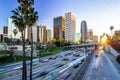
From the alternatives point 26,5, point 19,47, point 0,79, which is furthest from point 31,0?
point 19,47

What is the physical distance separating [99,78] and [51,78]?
43.9ft

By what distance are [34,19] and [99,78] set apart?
2575 cm

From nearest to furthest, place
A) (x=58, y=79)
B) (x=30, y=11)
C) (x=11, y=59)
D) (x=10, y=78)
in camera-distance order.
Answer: (x=30, y=11), (x=58, y=79), (x=10, y=78), (x=11, y=59)

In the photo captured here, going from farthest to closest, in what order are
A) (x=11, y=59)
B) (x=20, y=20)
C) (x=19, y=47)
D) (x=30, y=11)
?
(x=19, y=47), (x=11, y=59), (x=30, y=11), (x=20, y=20)

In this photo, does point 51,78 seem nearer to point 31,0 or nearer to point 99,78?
point 99,78

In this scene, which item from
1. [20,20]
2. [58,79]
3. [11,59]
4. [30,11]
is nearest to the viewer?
[20,20]

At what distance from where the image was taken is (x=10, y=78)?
49875 mm

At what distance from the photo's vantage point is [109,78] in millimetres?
50156

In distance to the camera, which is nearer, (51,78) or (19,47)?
(51,78)

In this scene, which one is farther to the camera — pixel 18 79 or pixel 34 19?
pixel 18 79

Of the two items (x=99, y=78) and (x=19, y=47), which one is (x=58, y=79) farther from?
(x=19, y=47)

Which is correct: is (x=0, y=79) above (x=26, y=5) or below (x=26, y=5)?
below

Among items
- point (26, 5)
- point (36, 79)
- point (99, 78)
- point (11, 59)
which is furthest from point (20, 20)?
point (11, 59)

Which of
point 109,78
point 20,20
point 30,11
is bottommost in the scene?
point 109,78
